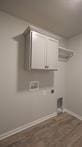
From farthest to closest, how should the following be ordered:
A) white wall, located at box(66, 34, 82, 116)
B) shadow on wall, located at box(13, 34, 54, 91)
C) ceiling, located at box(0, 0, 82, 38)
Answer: white wall, located at box(66, 34, 82, 116) → shadow on wall, located at box(13, 34, 54, 91) → ceiling, located at box(0, 0, 82, 38)

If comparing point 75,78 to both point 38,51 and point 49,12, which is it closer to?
point 38,51

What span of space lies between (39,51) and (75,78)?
152 cm

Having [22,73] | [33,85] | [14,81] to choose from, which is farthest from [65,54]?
[14,81]

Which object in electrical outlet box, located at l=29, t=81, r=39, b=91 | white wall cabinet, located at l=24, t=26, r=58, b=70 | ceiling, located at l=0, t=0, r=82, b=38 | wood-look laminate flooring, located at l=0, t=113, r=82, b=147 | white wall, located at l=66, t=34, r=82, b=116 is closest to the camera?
ceiling, located at l=0, t=0, r=82, b=38

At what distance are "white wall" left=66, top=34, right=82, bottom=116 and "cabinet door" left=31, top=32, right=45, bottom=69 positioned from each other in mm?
1278

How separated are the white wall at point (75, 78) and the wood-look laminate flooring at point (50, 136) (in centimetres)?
53

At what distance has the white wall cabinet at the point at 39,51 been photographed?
179 cm

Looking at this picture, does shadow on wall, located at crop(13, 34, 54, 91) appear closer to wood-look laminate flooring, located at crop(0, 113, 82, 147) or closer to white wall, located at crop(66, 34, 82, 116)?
wood-look laminate flooring, located at crop(0, 113, 82, 147)

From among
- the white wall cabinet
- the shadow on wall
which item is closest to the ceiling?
the white wall cabinet

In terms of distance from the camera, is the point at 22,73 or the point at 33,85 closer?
the point at 22,73

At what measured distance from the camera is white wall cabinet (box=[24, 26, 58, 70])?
70.5 inches

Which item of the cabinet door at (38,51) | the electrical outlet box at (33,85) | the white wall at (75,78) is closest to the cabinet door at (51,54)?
the cabinet door at (38,51)

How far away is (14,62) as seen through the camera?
6.15ft

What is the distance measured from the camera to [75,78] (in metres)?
2.71
